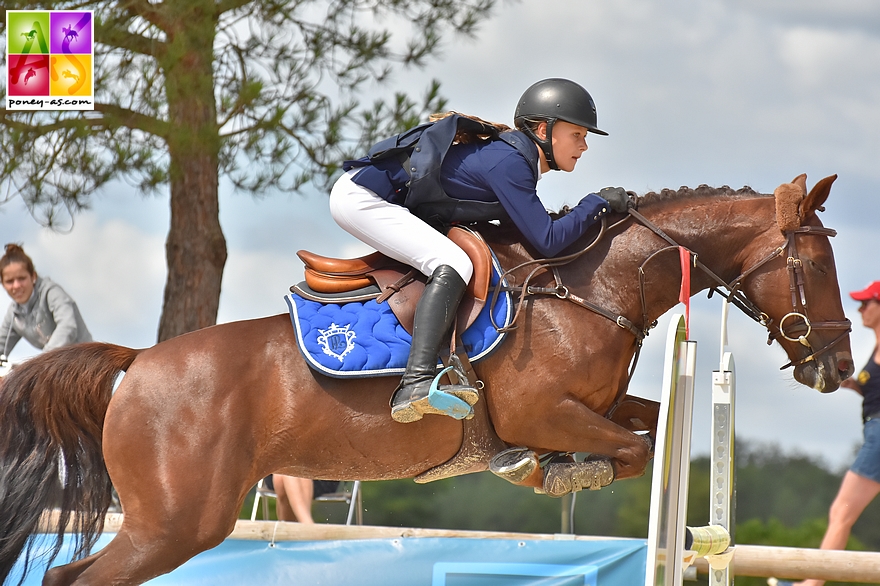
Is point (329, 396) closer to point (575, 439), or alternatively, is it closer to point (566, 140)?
point (575, 439)

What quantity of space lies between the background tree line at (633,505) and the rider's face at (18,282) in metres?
2.71

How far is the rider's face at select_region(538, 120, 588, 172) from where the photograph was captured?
10.3ft

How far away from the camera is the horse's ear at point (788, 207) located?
303 cm

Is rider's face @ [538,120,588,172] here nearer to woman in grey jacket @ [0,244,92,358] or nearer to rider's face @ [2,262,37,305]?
woman in grey jacket @ [0,244,92,358]

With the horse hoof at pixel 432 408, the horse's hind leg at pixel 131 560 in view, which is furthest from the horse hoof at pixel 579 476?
the horse's hind leg at pixel 131 560

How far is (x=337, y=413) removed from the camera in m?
3.00

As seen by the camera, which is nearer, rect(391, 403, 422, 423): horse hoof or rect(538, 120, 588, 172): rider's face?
rect(391, 403, 422, 423): horse hoof

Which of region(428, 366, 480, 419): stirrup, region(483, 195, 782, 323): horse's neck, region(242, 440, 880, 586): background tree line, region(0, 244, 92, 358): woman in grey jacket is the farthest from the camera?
region(242, 440, 880, 586): background tree line

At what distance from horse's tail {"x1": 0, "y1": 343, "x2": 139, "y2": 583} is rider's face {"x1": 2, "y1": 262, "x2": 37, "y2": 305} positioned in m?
2.67

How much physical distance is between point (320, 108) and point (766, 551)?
3.93 metres

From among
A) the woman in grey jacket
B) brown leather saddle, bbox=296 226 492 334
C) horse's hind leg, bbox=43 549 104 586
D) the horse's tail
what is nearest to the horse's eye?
brown leather saddle, bbox=296 226 492 334

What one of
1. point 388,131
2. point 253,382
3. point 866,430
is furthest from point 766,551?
point 388,131

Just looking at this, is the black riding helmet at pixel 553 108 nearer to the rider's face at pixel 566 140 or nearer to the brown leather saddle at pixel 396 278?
the rider's face at pixel 566 140

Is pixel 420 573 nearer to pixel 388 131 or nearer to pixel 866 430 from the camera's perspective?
pixel 866 430
